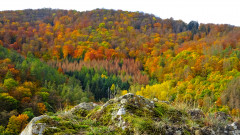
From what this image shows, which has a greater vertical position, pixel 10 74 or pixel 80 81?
pixel 10 74

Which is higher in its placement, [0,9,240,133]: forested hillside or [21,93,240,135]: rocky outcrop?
[21,93,240,135]: rocky outcrop

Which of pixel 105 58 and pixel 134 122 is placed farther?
pixel 105 58

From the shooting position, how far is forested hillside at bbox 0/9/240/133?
48456 mm

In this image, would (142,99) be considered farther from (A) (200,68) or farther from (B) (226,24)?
(B) (226,24)

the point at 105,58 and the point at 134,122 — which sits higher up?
the point at 134,122

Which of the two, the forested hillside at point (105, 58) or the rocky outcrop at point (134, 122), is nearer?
the rocky outcrop at point (134, 122)

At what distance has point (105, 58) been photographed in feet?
391

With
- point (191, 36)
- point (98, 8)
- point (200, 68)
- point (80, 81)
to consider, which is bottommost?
point (80, 81)

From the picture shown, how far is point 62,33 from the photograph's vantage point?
155 meters

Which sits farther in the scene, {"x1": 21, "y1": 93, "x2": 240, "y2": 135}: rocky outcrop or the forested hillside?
the forested hillside

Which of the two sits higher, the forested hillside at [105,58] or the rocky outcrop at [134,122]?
the rocky outcrop at [134,122]

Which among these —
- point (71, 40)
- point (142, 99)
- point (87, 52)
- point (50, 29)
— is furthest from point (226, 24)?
point (142, 99)

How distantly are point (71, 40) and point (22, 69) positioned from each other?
82.3m

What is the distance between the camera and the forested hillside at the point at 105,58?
48.5 meters
